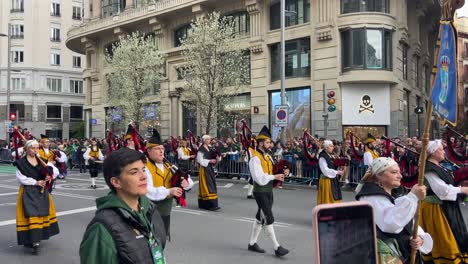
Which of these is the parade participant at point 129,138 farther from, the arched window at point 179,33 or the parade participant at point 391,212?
the arched window at point 179,33

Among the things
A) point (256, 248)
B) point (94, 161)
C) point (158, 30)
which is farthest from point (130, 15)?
point (256, 248)

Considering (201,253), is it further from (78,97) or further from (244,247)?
(78,97)

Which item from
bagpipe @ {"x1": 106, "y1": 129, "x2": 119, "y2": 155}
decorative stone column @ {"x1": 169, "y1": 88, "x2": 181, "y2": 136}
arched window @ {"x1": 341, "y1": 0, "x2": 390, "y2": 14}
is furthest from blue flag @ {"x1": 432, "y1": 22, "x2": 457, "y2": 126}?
decorative stone column @ {"x1": 169, "y1": 88, "x2": 181, "y2": 136}

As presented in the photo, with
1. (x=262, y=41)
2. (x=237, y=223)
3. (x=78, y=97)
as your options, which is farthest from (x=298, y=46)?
(x=78, y=97)

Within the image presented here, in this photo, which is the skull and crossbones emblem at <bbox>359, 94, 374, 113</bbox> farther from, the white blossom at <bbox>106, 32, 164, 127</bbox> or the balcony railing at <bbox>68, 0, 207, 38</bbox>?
the white blossom at <bbox>106, 32, 164, 127</bbox>

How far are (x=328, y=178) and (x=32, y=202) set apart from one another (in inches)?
216

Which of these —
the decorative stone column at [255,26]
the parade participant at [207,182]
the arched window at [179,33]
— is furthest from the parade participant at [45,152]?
the arched window at [179,33]

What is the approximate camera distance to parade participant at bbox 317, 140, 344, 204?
9.50m

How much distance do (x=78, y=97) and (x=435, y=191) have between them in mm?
60469

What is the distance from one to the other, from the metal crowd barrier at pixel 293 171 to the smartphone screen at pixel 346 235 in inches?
475

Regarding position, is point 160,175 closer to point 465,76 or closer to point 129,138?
point 129,138

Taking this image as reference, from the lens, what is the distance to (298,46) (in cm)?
2766

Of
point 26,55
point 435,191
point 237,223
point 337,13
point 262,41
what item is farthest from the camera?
point 26,55

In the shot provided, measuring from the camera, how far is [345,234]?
325cm
